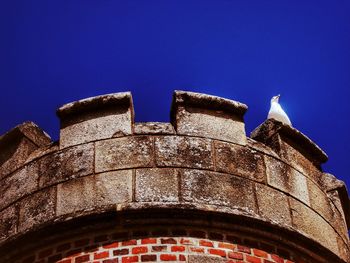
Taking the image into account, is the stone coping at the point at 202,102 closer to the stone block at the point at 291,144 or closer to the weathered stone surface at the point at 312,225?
the stone block at the point at 291,144

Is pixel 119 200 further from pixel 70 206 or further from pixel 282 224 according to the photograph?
pixel 282 224

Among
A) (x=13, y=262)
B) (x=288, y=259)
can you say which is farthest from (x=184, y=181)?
(x=13, y=262)

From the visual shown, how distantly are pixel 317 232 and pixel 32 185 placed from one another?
7.63ft

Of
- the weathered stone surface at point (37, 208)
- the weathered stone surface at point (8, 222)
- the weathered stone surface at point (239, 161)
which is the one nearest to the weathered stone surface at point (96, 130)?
the weathered stone surface at point (37, 208)

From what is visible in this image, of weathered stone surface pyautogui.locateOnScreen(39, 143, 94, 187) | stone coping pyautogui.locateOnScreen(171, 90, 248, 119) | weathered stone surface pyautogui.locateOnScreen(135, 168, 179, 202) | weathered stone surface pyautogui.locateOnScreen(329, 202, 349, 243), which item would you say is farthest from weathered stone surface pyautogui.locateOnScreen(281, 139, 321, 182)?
weathered stone surface pyautogui.locateOnScreen(39, 143, 94, 187)

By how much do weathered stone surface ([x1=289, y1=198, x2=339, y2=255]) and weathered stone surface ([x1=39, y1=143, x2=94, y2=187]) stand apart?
1.66 m

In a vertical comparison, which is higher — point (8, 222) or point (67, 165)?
point (67, 165)

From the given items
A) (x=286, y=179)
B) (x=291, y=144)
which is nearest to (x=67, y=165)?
(x=286, y=179)

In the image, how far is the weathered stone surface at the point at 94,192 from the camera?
6746 mm

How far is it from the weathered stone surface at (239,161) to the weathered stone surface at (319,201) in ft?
1.78

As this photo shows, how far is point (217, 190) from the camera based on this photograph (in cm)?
686

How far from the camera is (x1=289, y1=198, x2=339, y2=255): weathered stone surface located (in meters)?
7.12

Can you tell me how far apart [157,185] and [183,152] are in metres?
0.39

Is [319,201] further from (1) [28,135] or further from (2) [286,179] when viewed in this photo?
(1) [28,135]
